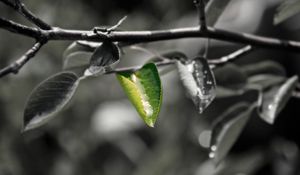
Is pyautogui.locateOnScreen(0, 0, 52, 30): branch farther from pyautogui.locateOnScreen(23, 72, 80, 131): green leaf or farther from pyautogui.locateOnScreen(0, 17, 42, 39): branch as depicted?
pyautogui.locateOnScreen(23, 72, 80, 131): green leaf

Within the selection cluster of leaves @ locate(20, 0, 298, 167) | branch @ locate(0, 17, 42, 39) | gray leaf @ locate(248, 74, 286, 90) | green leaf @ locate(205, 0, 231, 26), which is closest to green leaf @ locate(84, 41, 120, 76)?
cluster of leaves @ locate(20, 0, 298, 167)

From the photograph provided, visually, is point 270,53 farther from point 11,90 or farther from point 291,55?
point 11,90

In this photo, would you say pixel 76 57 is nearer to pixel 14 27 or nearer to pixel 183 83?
pixel 183 83

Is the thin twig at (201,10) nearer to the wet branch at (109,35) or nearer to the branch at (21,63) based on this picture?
the wet branch at (109,35)

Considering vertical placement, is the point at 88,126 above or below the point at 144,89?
below

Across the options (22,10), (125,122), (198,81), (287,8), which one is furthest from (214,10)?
(125,122)

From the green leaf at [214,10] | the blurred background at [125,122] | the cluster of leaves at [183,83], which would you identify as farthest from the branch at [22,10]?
the blurred background at [125,122]

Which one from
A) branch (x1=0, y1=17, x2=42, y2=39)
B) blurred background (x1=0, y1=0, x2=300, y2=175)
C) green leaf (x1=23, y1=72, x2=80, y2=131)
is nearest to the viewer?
branch (x1=0, y1=17, x2=42, y2=39)

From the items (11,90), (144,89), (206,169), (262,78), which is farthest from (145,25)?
(144,89)
